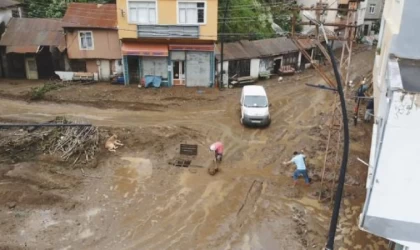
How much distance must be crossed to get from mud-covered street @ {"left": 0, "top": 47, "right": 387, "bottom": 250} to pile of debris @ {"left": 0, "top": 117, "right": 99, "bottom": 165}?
15.2 inches

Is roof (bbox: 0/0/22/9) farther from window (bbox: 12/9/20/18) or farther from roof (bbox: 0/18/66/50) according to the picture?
roof (bbox: 0/18/66/50)

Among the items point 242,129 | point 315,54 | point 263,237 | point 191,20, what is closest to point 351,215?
point 263,237

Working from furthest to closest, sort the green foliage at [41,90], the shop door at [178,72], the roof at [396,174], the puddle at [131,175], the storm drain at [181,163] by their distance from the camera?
the shop door at [178,72]
the green foliage at [41,90]
the storm drain at [181,163]
the puddle at [131,175]
the roof at [396,174]

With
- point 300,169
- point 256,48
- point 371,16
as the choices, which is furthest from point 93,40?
point 371,16

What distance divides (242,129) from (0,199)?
12.5m

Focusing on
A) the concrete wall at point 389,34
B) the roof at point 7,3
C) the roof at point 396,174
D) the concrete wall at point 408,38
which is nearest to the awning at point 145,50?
the roof at point 7,3

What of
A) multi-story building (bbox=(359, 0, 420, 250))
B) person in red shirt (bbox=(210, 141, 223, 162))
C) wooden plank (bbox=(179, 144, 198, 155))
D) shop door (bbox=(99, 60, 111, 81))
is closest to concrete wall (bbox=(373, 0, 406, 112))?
multi-story building (bbox=(359, 0, 420, 250))

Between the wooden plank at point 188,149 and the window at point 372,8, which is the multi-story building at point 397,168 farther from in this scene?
the window at point 372,8

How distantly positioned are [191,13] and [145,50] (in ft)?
13.6

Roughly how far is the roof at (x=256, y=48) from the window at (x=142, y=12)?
5598 mm

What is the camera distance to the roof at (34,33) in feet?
98.3

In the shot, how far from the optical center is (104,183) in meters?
17.6

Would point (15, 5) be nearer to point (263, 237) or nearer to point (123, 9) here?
point (123, 9)

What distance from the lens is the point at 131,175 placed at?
18.2 meters
